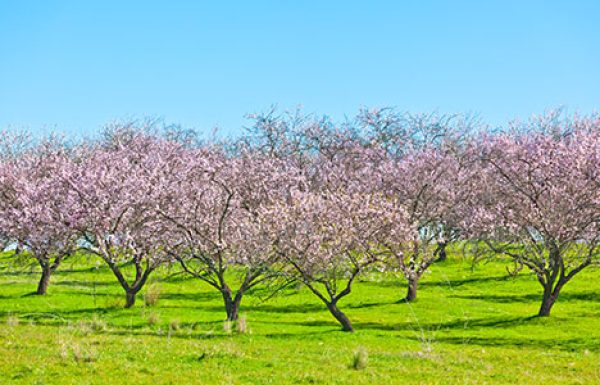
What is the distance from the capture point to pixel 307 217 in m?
30.5

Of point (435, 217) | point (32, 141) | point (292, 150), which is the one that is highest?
point (32, 141)

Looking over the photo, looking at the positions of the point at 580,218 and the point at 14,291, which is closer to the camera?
the point at 580,218

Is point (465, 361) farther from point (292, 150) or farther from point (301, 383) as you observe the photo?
point (292, 150)

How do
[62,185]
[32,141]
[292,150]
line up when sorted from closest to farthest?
1. [62,185]
2. [292,150]
3. [32,141]

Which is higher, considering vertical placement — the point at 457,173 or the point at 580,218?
the point at 457,173

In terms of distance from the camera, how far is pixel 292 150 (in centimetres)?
6669

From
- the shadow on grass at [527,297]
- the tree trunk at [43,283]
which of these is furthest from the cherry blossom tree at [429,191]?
the tree trunk at [43,283]

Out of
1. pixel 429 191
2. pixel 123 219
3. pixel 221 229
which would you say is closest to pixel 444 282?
pixel 429 191

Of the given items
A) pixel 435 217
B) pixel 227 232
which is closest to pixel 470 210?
pixel 435 217

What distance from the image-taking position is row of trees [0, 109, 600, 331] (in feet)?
101

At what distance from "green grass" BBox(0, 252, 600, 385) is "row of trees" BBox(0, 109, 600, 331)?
1.96 meters

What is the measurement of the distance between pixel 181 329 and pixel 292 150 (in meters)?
39.7

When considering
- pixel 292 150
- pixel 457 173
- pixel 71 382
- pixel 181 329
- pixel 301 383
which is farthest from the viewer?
pixel 292 150

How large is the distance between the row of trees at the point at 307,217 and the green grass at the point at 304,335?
6.44ft
